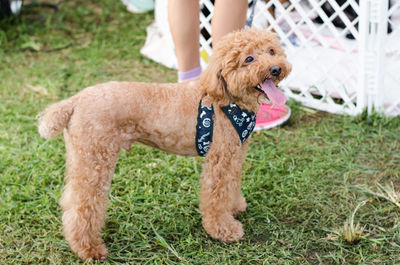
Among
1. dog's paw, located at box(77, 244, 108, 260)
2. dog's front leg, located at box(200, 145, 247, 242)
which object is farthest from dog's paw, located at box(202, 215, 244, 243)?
dog's paw, located at box(77, 244, 108, 260)

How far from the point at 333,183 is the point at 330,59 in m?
1.24

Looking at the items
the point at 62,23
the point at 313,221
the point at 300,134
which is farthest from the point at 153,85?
the point at 62,23

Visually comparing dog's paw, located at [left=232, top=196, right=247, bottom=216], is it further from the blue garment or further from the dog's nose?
the dog's nose

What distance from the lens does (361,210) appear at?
2166 mm

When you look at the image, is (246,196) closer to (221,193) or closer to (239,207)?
(239,207)

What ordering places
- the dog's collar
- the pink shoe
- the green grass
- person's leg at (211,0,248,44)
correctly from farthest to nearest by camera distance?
the pink shoe, person's leg at (211,0,248,44), the green grass, the dog's collar

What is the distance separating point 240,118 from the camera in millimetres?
1841

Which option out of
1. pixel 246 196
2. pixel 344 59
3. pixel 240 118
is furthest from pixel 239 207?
pixel 344 59

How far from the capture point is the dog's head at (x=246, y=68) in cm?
166

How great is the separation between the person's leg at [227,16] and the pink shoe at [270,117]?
0.84m

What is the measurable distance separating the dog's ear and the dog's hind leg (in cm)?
43

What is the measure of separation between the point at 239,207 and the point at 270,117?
2.98ft

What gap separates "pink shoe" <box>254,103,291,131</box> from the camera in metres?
2.87

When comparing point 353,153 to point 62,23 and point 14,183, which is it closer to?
point 14,183
